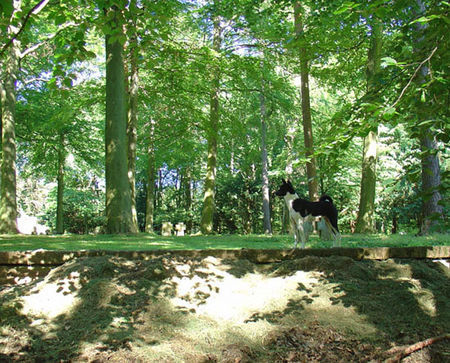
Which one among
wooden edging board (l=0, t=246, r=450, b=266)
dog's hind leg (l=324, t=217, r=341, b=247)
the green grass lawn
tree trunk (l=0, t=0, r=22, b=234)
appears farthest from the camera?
tree trunk (l=0, t=0, r=22, b=234)

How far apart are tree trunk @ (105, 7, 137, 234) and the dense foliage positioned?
637 millimetres

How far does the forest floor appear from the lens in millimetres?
3824

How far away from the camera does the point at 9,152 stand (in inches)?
567

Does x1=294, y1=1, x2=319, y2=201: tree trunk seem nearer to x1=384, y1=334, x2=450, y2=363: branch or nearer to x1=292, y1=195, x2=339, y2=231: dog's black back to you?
x1=292, y1=195, x2=339, y2=231: dog's black back

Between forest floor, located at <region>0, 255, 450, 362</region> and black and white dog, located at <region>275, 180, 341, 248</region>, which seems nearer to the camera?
forest floor, located at <region>0, 255, 450, 362</region>

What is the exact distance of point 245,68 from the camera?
47.4 feet

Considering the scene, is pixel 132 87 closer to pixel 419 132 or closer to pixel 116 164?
pixel 116 164

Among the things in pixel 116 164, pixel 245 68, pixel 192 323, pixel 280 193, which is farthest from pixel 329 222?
pixel 245 68

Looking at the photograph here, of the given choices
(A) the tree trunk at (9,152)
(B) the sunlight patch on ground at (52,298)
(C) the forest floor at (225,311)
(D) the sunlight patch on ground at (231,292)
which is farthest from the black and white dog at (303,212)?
(A) the tree trunk at (9,152)

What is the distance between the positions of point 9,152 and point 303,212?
39.6 ft

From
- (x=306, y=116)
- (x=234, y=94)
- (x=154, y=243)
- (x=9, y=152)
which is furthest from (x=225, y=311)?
(x=234, y=94)

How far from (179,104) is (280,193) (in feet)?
36.4

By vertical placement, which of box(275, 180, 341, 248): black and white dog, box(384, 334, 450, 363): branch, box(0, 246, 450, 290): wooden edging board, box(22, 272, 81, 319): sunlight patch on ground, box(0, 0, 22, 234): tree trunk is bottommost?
box(384, 334, 450, 363): branch

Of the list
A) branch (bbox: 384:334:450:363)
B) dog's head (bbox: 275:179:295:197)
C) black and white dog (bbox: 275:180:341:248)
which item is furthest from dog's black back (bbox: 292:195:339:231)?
branch (bbox: 384:334:450:363)
